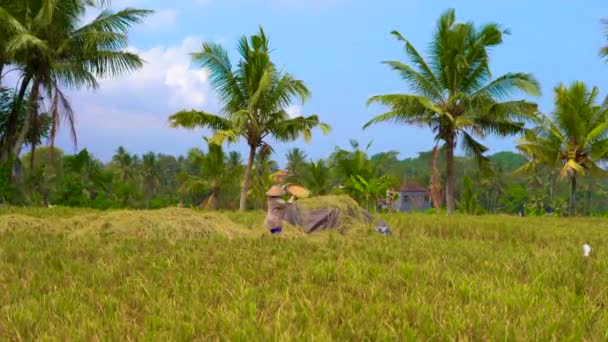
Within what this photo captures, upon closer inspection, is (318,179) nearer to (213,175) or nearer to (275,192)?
(213,175)

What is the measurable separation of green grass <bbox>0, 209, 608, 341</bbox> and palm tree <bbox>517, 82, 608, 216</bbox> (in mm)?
18682

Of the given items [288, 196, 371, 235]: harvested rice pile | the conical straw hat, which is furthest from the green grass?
[288, 196, 371, 235]: harvested rice pile

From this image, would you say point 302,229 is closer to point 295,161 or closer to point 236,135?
point 236,135

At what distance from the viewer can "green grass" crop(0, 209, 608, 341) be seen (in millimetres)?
2586

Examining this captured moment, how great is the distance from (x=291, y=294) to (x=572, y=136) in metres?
23.0

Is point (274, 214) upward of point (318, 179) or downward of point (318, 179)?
downward

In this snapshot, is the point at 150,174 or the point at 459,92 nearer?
the point at 459,92

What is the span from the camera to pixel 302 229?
10.4 meters

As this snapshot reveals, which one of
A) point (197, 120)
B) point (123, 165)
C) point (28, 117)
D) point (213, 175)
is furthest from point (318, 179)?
point (123, 165)

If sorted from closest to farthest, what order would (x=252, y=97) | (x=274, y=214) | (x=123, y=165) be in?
1. (x=274, y=214)
2. (x=252, y=97)
3. (x=123, y=165)

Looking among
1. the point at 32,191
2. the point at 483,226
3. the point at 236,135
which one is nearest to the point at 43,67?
the point at 32,191

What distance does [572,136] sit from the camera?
2277cm

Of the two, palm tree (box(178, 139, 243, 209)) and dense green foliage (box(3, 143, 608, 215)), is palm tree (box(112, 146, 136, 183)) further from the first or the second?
palm tree (box(178, 139, 243, 209))

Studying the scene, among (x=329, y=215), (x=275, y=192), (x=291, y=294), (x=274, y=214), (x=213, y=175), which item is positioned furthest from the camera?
(x=213, y=175)
